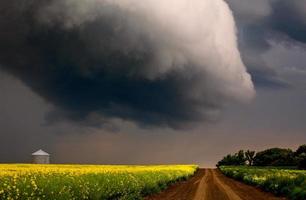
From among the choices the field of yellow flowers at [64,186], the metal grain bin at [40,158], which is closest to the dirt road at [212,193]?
the field of yellow flowers at [64,186]

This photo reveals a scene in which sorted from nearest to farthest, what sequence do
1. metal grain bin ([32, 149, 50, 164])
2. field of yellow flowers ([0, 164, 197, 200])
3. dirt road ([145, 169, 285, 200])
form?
field of yellow flowers ([0, 164, 197, 200]) < dirt road ([145, 169, 285, 200]) < metal grain bin ([32, 149, 50, 164])

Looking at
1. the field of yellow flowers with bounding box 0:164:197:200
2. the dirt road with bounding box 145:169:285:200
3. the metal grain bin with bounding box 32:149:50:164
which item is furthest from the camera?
the metal grain bin with bounding box 32:149:50:164

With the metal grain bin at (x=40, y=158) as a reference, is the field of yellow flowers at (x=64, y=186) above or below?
below

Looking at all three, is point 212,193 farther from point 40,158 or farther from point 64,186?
point 40,158

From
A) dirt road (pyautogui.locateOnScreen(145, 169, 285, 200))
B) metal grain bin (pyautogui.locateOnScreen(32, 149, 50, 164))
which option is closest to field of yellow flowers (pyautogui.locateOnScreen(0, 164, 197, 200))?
dirt road (pyautogui.locateOnScreen(145, 169, 285, 200))

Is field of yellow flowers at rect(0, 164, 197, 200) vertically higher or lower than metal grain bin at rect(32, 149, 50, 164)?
lower

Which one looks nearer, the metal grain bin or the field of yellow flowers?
the field of yellow flowers

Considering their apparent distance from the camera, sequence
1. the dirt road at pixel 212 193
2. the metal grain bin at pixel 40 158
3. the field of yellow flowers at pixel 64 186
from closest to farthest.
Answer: the field of yellow flowers at pixel 64 186
the dirt road at pixel 212 193
the metal grain bin at pixel 40 158

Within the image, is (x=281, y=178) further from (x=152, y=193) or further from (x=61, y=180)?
(x=61, y=180)

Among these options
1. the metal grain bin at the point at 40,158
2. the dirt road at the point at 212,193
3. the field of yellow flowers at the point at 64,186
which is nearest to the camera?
the field of yellow flowers at the point at 64,186

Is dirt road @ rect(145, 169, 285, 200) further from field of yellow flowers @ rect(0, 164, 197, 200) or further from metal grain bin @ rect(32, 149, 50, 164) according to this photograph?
metal grain bin @ rect(32, 149, 50, 164)

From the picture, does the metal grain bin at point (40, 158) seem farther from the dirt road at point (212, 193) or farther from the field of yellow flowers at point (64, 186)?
the field of yellow flowers at point (64, 186)

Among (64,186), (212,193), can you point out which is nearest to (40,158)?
(212,193)

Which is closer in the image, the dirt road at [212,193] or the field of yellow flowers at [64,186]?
the field of yellow flowers at [64,186]
